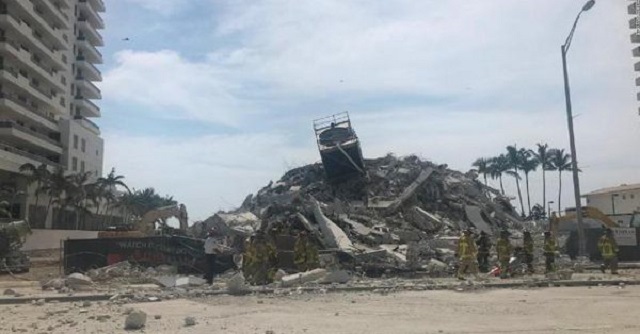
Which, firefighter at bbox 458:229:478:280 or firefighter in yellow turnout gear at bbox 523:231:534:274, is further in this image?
firefighter in yellow turnout gear at bbox 523:231:534:274

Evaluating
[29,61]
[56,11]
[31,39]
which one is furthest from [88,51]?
[29,61]

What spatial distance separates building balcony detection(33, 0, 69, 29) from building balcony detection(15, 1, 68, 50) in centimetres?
46

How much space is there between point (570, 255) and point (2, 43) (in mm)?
47263

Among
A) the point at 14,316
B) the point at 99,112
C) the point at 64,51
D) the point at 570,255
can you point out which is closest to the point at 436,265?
the point at 570,255

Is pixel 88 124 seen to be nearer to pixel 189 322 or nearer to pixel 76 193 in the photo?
pixel 76 193

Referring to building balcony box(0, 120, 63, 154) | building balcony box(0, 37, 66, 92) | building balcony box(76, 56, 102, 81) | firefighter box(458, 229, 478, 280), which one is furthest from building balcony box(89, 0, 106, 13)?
firefighter box(458, 229, 478, 280)

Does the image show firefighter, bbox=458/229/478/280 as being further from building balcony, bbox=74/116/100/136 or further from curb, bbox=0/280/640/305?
building balcony, bbox=74/116/100/136

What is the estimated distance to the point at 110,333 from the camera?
10.5m

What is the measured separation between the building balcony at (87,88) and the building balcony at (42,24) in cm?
694

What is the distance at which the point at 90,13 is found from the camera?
82.2 metres

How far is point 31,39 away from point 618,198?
68.8 metres

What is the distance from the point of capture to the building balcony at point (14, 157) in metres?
→ 51.8

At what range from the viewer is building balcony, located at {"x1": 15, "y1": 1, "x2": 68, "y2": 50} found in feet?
199

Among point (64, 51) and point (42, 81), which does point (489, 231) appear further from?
point (64, 51)
